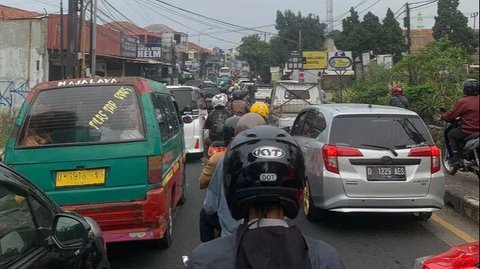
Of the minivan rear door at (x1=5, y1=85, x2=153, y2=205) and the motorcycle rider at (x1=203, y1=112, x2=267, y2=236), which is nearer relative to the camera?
the motorcycle rider at (x1=203, y1=112, x2=267, y2=236)

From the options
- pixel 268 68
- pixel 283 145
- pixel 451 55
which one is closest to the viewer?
pixel 283 145

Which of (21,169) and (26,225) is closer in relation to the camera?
(26,225)

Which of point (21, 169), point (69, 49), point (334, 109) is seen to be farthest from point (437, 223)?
point (69, 49)

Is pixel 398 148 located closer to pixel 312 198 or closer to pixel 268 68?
pixel 312 198

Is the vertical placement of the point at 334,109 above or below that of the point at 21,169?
above

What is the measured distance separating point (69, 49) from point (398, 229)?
16799 mm

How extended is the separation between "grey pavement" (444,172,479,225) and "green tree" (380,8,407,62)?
34.9m

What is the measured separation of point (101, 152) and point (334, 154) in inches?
107

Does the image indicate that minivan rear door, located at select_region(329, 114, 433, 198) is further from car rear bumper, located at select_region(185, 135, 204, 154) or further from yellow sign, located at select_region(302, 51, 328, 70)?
yellow sign, located at select_region(302, 51, 328, 70)

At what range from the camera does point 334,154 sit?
6.58 meters

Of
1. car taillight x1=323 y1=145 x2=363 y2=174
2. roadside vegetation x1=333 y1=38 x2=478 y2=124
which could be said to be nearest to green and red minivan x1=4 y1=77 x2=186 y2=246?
car taillight x1=323 y1=145 x2=363 y2=174

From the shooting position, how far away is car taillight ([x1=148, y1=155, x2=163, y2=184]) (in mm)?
5152

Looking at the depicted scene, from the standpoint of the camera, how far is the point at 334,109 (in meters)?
7.12

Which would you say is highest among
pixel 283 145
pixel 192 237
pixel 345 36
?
pixel 345 36
